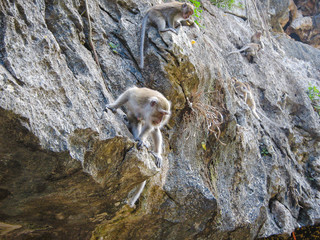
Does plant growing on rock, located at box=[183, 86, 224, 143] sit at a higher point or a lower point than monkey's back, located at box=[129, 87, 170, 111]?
lower

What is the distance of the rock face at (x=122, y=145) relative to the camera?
2.40m

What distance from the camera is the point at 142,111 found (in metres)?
3.38

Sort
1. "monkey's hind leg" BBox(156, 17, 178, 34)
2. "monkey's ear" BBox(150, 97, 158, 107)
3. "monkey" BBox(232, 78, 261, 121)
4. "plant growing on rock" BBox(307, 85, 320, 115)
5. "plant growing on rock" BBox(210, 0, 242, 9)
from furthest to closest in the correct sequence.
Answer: "plant growing on rock" BBox(210, 0, 242, 9), "plant growing on rock" BBox(307, 85, 320, 115), "monkey" BBox(232, 78, 261, 121), "monkey's hind leg" BBox(156, 17, 178, 34), "monkey's ear" BBox(150, 97, 158, 107)

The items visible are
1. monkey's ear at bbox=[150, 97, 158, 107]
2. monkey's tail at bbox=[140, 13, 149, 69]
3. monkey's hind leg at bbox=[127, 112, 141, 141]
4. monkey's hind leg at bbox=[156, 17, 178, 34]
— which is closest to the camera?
monkey's ear at bbox=[150, 97, 158, 107]

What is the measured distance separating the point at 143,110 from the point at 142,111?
2cm

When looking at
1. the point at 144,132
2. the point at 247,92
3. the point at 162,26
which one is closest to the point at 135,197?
the point at 144,132

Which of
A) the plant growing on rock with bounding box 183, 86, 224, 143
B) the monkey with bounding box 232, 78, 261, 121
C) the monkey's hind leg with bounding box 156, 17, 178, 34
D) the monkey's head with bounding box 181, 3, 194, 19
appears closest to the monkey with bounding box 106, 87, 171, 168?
the plant growing on rock with bounding box 183, 86, 224, 143

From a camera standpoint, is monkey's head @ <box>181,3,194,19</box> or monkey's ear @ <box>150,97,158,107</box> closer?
monkey's ear @ <box>150,97,158,107</box>

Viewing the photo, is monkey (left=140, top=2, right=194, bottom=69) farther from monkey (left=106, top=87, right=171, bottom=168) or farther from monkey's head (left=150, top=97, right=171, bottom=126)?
monkey's head (left=150, top=97, right=171, bottom=126)

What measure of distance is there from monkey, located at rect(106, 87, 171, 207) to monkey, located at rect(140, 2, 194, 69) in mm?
1110

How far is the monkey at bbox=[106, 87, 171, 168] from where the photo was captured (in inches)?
129

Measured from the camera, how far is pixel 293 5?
15.0 metres

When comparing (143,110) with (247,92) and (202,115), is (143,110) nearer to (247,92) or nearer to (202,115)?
(202,115)

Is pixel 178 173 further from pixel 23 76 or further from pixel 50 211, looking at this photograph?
pixel 23 76
